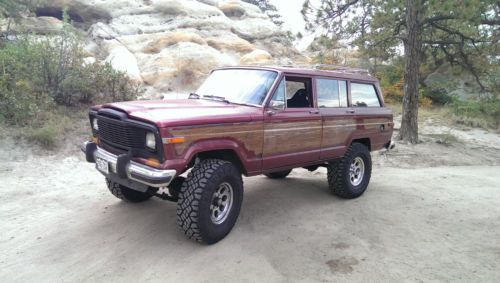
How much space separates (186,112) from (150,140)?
1.53 ft

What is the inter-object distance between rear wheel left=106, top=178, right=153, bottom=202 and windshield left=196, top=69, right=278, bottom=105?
1625mm

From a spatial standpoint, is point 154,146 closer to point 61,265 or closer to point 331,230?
point 61,265

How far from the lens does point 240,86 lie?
185 inches

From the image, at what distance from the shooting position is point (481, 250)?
13.2 ft

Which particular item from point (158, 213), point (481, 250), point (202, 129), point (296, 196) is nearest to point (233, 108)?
point (202, 129)

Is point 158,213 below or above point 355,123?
below

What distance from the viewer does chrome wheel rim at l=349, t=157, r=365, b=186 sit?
5.84 m

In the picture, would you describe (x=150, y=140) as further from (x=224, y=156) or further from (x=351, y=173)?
(x=351, y=173)

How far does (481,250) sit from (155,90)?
13.3m

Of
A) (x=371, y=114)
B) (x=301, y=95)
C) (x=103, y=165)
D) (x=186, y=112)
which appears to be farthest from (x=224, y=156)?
(x=371, y=114)

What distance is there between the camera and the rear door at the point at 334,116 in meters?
5.16

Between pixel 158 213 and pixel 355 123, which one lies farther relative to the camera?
pixel 355 123

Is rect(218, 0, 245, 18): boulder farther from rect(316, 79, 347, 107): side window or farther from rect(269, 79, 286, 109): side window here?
rect(269, 79, 286, 109): side window

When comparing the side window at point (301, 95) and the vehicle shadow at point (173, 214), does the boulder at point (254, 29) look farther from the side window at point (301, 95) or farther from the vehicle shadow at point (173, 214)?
the side window at point (301, 95)
